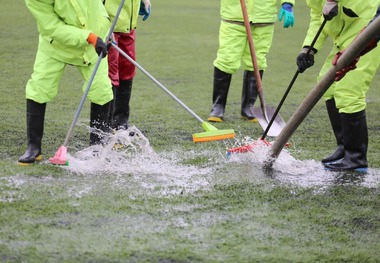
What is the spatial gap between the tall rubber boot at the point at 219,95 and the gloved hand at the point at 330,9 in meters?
2.36

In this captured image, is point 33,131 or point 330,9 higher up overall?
point 330,9

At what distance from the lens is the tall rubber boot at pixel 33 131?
540 cm

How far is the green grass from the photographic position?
375 cm

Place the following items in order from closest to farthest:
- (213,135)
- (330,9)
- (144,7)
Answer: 1. (330,9)
2. (213,135)
3. (144,7)

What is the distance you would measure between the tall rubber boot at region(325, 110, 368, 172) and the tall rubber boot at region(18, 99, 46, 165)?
2.13 meters

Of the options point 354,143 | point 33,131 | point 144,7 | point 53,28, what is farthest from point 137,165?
point 144,7

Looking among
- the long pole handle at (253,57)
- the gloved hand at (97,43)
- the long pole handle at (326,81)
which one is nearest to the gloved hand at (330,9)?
the long pole handle at (326,81)

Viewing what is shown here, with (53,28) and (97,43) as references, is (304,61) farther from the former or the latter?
(53,28)

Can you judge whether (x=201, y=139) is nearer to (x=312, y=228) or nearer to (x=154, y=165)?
(x=154, y=165)

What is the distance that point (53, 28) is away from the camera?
17.0ft

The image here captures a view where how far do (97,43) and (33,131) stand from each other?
0.84m

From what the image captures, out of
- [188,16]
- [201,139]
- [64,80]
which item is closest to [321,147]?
A: [201,139]

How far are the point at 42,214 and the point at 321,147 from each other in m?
2.90

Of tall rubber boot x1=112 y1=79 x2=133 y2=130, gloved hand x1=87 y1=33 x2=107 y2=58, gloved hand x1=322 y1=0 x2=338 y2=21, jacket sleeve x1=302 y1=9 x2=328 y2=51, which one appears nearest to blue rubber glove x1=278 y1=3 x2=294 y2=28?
jacket sleeve x1=302 y1=9 x2=328 y2=51
